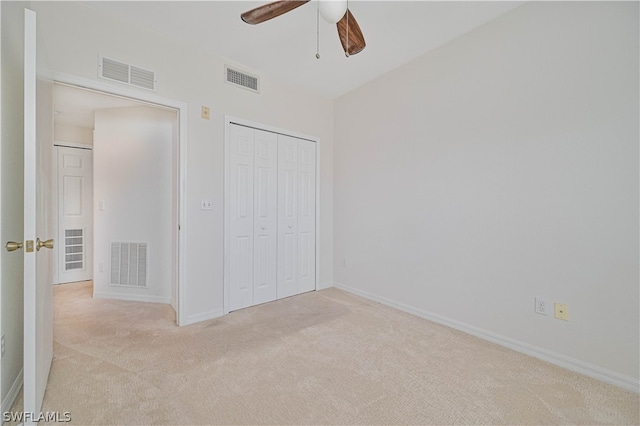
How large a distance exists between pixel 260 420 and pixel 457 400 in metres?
1.12

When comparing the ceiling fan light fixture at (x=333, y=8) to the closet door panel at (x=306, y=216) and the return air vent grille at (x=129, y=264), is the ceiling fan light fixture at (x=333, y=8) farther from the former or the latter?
the return air vent grille at (x=129, y=264)

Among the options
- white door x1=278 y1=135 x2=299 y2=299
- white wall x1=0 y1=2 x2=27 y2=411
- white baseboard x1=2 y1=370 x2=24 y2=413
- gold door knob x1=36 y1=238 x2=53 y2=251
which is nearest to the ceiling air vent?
white door x1=278 y1=135 x2=299 y2=299

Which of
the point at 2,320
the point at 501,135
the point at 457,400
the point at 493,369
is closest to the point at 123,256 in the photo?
the point at 2,320

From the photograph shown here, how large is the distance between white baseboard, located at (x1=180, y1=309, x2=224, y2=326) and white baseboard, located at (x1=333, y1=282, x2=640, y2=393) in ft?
6.31

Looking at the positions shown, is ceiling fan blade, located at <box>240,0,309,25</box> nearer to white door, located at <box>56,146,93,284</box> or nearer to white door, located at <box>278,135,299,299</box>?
white door, located at <box>278,135,299,299</box>

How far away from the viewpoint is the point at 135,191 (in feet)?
11.2

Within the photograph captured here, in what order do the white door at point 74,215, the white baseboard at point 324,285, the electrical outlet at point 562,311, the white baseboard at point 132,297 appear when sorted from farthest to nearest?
the white door at point 74,215 < the white baseboard at point 324,285 < the white baseboard at point 132,297 < the electrical outlet at point 562,311

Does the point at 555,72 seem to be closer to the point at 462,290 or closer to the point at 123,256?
the point at 462,290

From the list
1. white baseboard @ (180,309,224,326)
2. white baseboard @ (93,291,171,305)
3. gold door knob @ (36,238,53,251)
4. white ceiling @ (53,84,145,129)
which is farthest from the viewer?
white baseboard @ (93,291,171,305)

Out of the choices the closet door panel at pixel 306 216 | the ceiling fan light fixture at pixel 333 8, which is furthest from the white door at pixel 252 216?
the ceiling fan light fixture at pixel 333 8

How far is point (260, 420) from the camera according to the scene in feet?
4.75

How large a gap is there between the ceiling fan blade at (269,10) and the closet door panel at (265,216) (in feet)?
5.13

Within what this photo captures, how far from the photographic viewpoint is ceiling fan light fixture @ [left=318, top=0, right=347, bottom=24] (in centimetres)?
150

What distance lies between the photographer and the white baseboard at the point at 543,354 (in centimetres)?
175
